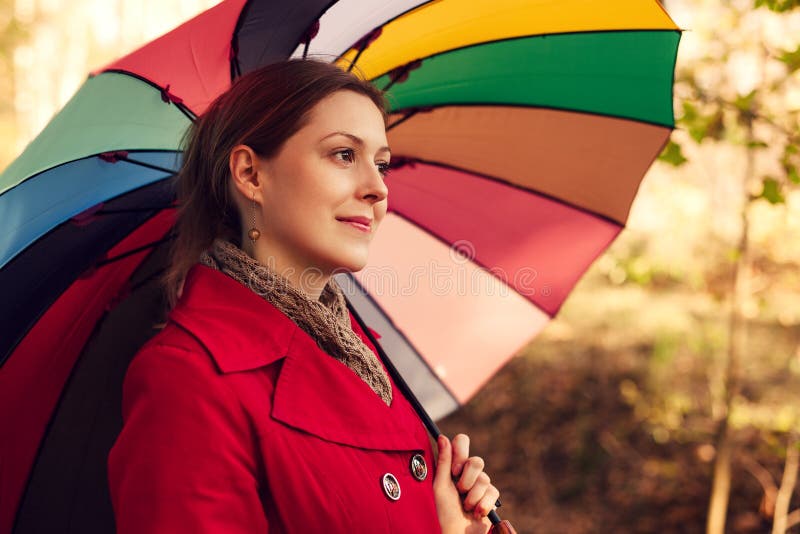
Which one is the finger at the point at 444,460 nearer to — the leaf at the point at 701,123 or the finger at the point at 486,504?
the finger at the point at 486,504

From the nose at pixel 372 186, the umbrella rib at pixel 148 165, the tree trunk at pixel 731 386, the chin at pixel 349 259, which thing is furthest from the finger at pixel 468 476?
the tree trunk at pixel 731 386

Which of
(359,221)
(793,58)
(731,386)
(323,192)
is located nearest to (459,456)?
(359,221)

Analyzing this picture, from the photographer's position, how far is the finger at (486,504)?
1857mm

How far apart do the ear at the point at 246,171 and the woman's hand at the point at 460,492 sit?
773mm

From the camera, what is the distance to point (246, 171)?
5.89 ft

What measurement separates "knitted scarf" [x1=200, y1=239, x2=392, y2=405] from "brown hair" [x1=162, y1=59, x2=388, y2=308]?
108 mm

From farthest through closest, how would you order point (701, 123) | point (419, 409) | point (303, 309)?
point (701, 123)
point (419, 409)
point (303, 309)

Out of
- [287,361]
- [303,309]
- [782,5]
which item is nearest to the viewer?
[287,361]

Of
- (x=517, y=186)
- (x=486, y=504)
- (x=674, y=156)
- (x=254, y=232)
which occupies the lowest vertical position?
Answer: (x=486, y=504)

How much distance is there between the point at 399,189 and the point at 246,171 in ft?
3.20

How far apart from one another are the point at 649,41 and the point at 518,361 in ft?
17.9

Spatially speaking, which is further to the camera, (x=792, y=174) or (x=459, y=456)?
(x=792, y=174)

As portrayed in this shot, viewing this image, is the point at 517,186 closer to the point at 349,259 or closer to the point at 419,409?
the point at 419,409

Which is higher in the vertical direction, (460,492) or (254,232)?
(254,232)
